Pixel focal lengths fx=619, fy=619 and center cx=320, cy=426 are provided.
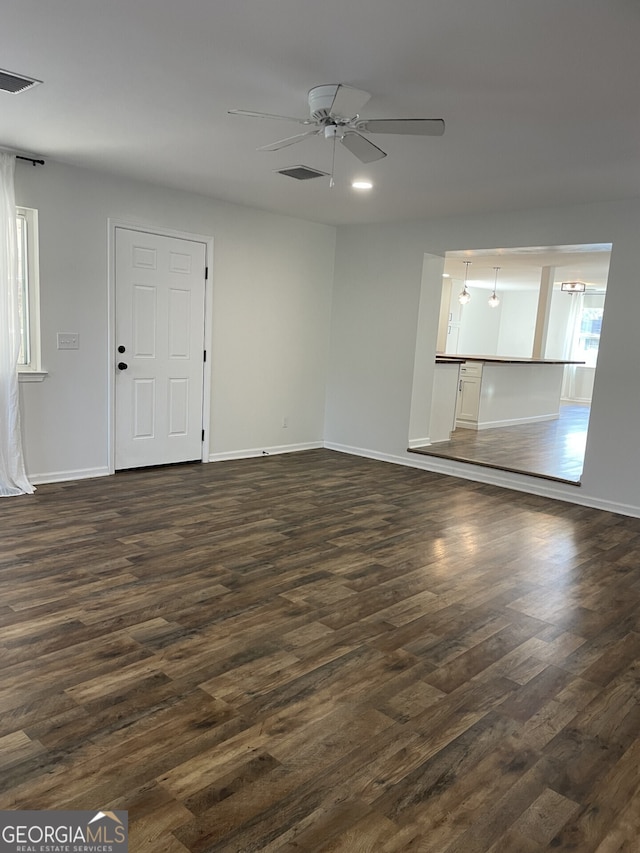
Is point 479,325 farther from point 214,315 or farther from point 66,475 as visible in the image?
point 66,475

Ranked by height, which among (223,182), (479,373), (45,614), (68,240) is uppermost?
(223,182)

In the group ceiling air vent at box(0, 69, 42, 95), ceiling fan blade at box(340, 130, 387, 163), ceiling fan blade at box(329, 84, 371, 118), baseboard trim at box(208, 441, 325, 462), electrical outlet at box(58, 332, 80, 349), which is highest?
ceiling air vent at box(0, 69, 42, 95)

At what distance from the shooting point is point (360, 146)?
317 centimetres

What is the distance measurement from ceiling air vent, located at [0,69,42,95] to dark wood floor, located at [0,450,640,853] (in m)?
2.52

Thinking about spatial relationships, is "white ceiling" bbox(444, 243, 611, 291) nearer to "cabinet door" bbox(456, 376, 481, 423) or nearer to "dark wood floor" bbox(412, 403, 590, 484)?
"cabinet door" bbox(456, 376, 481, 423)

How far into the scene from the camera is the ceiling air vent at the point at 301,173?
4.43m

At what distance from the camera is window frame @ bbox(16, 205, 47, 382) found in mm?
4789

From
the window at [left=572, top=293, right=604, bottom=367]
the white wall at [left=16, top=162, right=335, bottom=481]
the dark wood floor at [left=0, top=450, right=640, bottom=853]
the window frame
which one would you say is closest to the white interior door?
the white wall at [left=16, top=162, right=335, bottom=481]

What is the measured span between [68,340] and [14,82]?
227 cm

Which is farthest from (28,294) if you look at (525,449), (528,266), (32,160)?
(528,266)

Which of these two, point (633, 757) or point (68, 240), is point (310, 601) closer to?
point (633, 757)

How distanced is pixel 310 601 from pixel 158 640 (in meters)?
0.81

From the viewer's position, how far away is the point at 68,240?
4.94 m

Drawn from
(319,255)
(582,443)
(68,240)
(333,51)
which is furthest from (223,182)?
(582,443)
